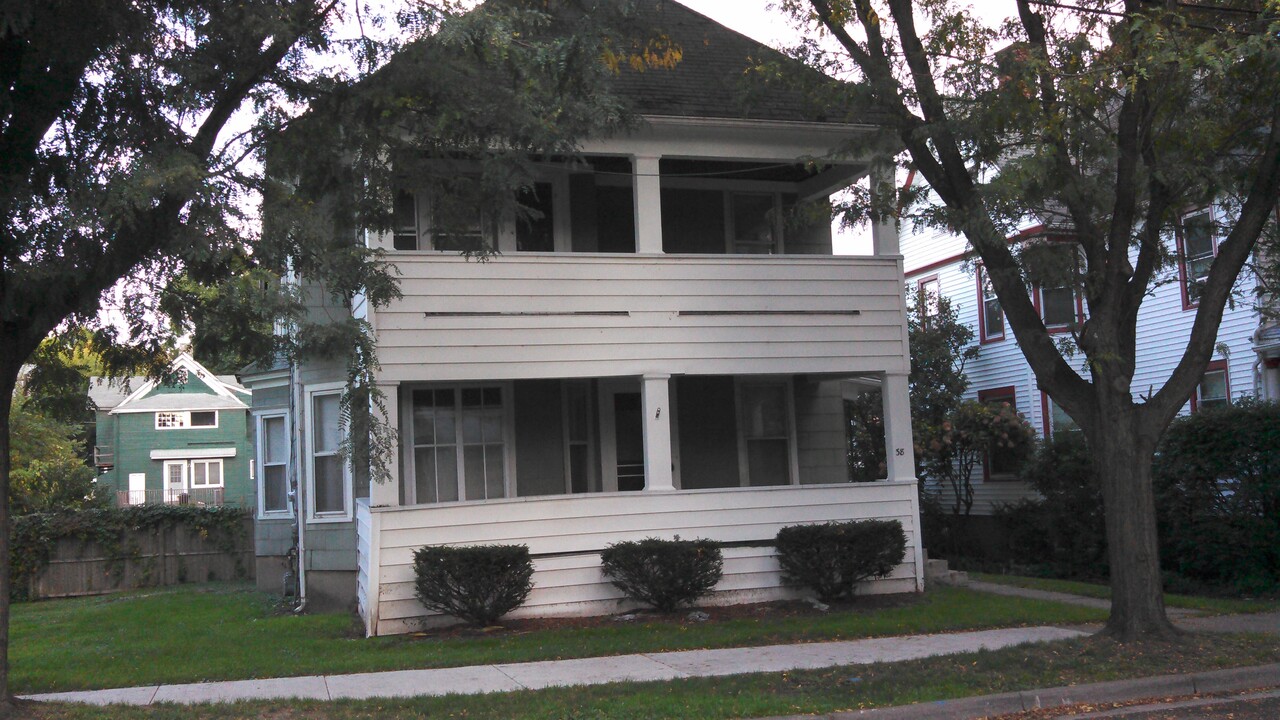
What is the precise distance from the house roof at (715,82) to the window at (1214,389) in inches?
355

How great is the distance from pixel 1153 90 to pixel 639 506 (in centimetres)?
748

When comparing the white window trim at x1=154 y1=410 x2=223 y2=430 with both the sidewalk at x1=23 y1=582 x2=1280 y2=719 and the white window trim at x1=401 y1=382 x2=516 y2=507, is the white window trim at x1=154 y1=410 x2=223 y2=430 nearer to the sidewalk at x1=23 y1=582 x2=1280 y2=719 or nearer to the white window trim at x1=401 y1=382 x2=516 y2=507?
the white window trim at x1=401 y1=382 x2=516 y2=507

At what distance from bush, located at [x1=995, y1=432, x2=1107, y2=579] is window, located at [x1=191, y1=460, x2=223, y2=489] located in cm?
3343

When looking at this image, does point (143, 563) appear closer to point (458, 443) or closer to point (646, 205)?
point (458, 443)

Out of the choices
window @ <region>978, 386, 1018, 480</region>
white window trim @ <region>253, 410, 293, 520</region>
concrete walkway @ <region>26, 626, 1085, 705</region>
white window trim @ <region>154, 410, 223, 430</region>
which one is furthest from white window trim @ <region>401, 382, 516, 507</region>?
white window trim @ <region>154, 410, 223, 430</region>

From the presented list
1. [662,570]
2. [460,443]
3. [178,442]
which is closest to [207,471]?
[178,442]

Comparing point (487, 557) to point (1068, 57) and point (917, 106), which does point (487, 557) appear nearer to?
point (917, 106)

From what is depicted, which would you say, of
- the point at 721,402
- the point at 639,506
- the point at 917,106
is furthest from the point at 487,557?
the point at 917,106

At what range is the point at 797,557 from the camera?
541 inches

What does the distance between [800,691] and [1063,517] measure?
35.2 feet

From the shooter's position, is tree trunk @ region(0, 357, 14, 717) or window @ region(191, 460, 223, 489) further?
window @ region(191, 460, 223, 489)

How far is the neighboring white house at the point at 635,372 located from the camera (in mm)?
13266

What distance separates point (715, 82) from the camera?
1548 cm

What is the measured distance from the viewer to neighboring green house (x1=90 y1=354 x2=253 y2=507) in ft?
139
